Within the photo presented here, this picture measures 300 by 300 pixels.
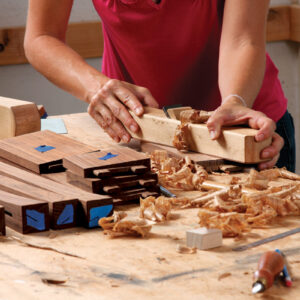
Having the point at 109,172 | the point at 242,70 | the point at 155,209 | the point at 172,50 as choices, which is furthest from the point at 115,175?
the point at 172,50

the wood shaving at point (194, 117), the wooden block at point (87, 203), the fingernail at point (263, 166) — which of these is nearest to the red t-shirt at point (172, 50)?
the wood shaving at point (194, 117)

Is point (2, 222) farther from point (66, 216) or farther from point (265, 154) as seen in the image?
point (265, 154)

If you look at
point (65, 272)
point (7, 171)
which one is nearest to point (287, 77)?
point (7, 171)

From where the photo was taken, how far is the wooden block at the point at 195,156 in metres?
1.53

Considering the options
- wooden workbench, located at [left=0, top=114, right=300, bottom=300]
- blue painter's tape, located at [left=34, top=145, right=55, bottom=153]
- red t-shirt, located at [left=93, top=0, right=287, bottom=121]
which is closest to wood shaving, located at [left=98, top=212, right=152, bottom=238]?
wooden workbench, located at [left=0, top=114, right=300, bottom=300]

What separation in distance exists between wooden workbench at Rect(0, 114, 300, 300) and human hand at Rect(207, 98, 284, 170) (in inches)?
14.3

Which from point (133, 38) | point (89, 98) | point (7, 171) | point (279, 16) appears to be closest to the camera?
point (7, 171)

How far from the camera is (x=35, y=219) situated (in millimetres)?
1094

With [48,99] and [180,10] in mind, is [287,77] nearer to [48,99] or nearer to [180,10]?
[48,99]

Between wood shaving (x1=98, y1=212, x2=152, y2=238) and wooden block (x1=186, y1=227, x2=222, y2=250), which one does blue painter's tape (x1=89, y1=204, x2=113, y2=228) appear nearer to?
wood shaving (x1=98, y1=212, x2=152, y2=238)

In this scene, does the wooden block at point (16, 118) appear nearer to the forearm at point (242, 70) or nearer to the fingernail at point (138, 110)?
the fingernail at point (138, 110)

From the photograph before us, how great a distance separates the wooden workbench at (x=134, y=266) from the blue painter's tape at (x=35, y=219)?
0.06ft

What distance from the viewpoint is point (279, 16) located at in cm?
423

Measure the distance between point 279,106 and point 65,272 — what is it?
132cm
